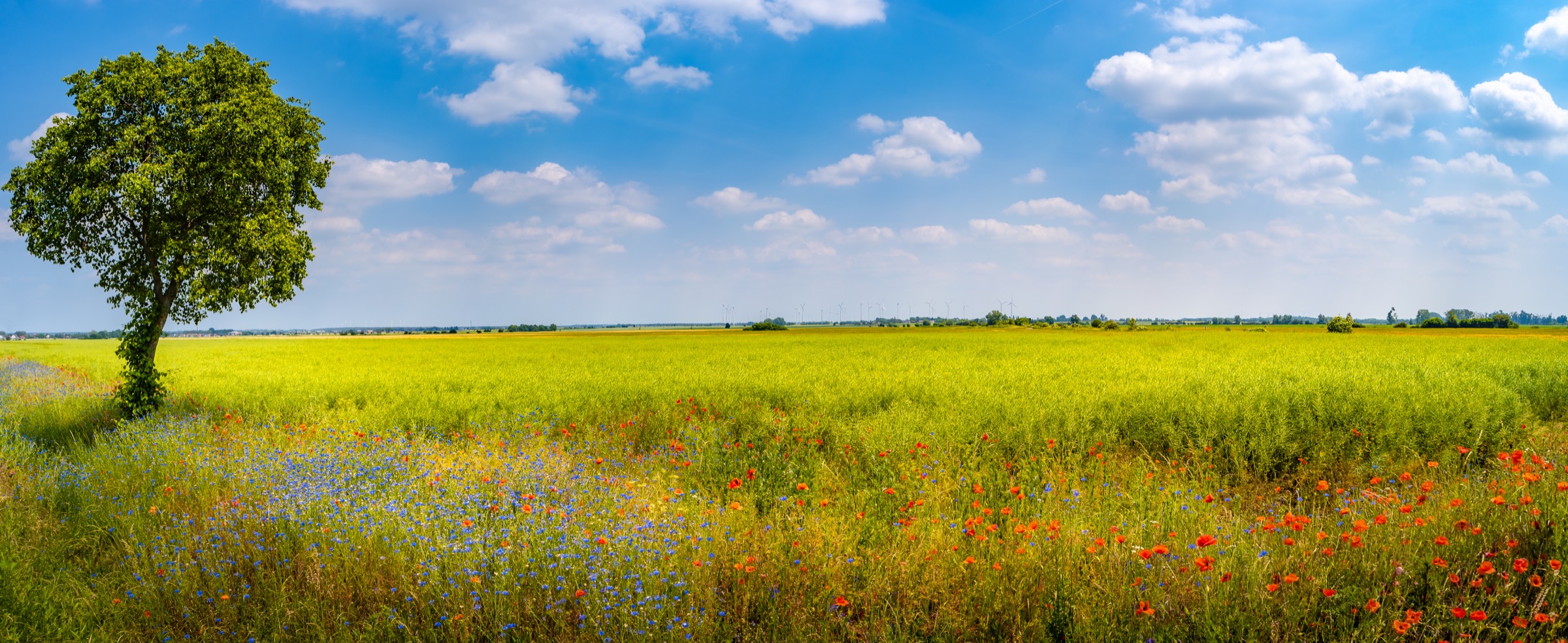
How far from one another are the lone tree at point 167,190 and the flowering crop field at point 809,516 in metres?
2.66

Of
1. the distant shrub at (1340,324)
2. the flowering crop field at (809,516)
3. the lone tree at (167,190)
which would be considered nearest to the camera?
the flowering crop field at (809,516)

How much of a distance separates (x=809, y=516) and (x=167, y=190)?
15.0m

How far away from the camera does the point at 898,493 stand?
7.66m

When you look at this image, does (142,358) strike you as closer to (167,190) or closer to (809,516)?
(167,190)

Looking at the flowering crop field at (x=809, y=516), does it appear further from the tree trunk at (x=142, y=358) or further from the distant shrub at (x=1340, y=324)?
the distant shrub at (x=1340, y=324)

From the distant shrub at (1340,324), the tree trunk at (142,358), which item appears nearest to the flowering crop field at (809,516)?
the tree trunk at (142,358)

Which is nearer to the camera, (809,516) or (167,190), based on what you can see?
(809,516)

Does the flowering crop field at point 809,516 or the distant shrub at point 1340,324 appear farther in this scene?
the distant shrub at point 1340,324

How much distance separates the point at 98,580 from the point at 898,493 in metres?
7.75

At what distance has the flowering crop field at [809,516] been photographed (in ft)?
15.3

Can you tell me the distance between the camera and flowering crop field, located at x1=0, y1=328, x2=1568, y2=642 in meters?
4.66

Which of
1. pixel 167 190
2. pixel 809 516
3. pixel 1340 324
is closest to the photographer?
pixel 809 516

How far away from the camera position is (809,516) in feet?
21.9

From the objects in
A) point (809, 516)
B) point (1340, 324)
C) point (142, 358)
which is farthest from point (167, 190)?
point (1340, 324)
